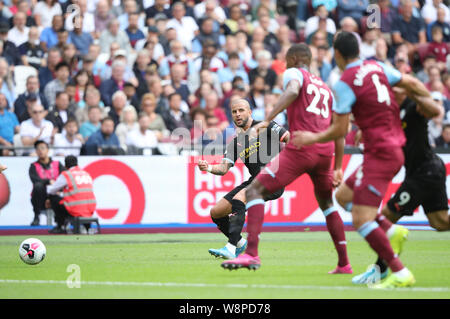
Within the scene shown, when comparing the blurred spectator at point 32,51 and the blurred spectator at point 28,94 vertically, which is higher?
the blurred spectator at point 32,51

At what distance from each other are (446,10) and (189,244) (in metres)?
13.8

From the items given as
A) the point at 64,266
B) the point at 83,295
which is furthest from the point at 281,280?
the point at 64,266

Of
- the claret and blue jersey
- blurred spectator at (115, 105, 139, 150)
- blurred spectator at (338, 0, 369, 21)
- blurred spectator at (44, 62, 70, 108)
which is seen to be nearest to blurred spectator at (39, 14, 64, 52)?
blurred spectator at (44, 62, 70, 108)

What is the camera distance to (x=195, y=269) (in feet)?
36.6

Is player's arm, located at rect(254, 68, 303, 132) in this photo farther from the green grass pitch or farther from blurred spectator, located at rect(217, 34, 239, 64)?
blurred spectator, located at rect(217, 34, 239, 64)

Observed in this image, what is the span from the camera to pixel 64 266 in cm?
1170

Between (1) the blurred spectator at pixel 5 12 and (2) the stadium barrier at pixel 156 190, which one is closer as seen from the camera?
(2) the stadium barrier at pixel 156 190

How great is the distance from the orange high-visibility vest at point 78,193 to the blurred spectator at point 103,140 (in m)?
1.19

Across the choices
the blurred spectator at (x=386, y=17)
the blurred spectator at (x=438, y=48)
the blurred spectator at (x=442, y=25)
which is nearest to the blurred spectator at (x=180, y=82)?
the blurred spectator at (x=386, y=17)

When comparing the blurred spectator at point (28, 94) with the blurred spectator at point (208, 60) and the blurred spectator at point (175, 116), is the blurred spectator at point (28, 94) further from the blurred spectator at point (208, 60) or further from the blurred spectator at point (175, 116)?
the blurred spectator at point (208, 60)

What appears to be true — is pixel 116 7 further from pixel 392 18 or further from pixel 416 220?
pixel 416 220

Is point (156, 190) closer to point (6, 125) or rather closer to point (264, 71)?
point (6, 125)

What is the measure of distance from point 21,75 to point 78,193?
444 centimetres

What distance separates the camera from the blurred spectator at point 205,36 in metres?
23.3
